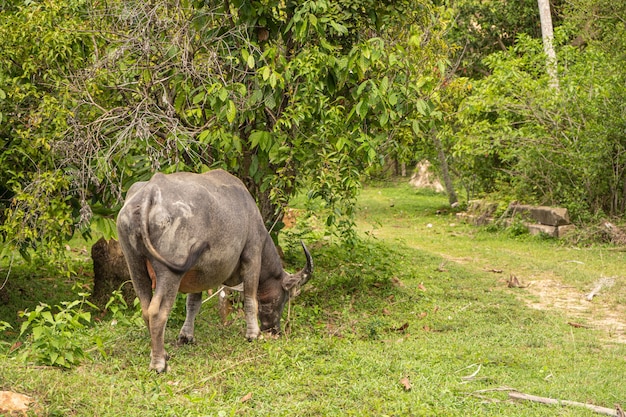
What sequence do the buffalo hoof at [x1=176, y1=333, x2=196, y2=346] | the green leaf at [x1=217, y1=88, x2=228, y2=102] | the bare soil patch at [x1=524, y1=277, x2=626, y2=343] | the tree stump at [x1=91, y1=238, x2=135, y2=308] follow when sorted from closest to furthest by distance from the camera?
the buffalo hoof at [x1=176, y1=333, x2=196, y2=346] → the green leaf at [x1=217, y1=88, x2=228, y2=102] → the bare soil patch at [x1=524, y1=277, x2=626, y2=343] → the tree stump at [x1=91, y1=238, x2=135, y2=308]

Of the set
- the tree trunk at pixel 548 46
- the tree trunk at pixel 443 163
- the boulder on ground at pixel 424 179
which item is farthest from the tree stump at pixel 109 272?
the boulder on ground at pixel 424 179

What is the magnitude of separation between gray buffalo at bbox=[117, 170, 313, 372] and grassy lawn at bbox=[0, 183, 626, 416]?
0.42 meters

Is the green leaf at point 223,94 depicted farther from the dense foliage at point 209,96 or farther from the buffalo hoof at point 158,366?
the buffalo hoof at point 158,366

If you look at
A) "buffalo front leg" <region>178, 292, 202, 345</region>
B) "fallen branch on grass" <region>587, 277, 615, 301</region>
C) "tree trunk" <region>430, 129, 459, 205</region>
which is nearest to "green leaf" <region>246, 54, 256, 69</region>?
"buffalo front leg" <region>178, 292, 202, 345</region>

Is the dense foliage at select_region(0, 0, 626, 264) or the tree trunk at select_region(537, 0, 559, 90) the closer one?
the dense foliage at select_region(0, 0, 626, 264)

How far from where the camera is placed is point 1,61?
7637mm

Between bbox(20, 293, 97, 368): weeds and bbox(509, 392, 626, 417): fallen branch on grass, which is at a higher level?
bbox(20, 293, 97, 368): weeds

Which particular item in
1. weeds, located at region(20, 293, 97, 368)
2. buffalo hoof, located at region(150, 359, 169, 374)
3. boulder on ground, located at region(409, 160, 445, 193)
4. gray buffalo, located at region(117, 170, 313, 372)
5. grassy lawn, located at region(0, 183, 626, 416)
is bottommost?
boulder on ground, located at region(409, 160, 445, 193)

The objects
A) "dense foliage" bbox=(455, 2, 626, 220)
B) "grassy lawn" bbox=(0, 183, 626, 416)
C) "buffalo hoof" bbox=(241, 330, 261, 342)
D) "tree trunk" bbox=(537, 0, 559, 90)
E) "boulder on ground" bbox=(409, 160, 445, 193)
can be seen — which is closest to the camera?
"grassy lawn" bbox=(0, 183, 626, 416)

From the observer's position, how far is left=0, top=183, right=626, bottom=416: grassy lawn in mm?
5070

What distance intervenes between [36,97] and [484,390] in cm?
514

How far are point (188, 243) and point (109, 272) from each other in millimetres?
4501

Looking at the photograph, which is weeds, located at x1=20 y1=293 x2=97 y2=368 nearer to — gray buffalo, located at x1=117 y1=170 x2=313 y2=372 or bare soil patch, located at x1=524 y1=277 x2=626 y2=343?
gray buffalo, located at x1=117 y1=170 x2=313 y2=372

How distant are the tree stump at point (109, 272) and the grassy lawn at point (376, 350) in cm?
83
